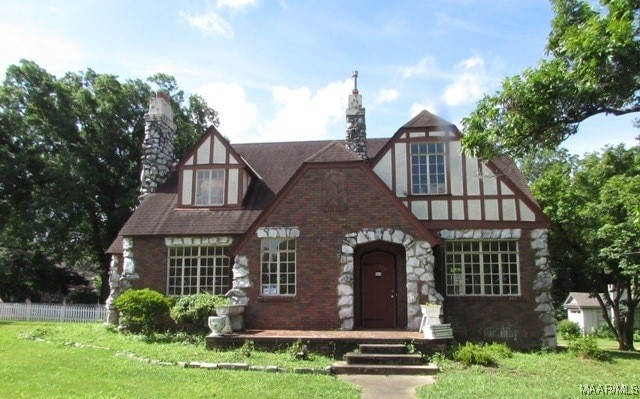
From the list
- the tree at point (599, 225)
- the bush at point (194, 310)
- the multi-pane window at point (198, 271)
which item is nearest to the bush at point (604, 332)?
the tree at point (599, 225)

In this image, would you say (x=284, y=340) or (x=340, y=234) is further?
(x=340, y=234)

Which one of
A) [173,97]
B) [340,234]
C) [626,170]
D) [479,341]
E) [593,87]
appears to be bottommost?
[479,341]

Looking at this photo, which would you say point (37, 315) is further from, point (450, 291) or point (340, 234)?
point (450, 291)

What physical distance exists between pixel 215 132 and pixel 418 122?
22.2ft

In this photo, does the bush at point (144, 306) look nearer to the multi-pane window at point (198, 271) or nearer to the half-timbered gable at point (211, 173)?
the multi-pane window at point (198, 271)

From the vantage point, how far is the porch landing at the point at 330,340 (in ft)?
39.3

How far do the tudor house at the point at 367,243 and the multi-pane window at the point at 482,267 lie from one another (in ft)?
0.10

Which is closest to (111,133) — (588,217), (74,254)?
(74,254)

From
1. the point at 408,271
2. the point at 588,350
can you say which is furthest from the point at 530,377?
the point at 408,271

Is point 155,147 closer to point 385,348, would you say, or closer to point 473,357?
point 385,348

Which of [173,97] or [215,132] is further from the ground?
[173,97]

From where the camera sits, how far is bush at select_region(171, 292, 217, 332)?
565 inches

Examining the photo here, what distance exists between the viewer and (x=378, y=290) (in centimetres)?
1510

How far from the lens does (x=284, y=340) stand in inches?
486
